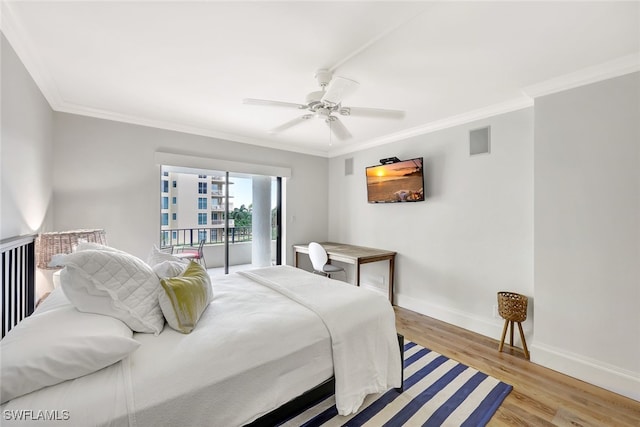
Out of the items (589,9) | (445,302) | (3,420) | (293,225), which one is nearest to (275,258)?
(293,225)

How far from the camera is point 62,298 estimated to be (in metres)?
1.41

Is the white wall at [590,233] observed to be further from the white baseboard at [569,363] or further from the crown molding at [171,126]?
the crown molding at [171,126]

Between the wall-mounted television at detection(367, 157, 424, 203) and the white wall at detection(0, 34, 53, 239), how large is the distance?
11.4 ft

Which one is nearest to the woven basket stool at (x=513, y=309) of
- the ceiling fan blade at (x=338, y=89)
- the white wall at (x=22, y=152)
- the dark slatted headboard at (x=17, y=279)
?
the ceiling fan blade at (x=338, y=89)

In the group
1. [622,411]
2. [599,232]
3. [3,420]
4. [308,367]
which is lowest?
[622,411]

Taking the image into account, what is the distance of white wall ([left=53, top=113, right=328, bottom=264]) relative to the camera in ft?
9.12

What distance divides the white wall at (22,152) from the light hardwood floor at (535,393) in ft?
10.9

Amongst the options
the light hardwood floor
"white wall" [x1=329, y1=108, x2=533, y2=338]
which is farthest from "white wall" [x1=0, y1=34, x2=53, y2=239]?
"white wall" [x1=329, y1=108, x2=533, y2=338]

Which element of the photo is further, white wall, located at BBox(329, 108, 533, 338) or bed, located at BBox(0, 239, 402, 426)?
white wall, located at BBox(329, 108, 533, 338)

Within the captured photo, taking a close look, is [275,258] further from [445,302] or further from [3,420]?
Answer: [3,420]

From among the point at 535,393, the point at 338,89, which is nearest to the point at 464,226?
the point at 535,393

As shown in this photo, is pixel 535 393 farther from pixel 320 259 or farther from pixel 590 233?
pixel 320 259

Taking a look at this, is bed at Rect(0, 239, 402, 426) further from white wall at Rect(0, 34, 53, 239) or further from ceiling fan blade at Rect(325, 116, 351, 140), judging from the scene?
ceiling fan blade at Rect(325, 116, 351, 140)

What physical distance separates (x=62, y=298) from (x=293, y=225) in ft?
10.6
